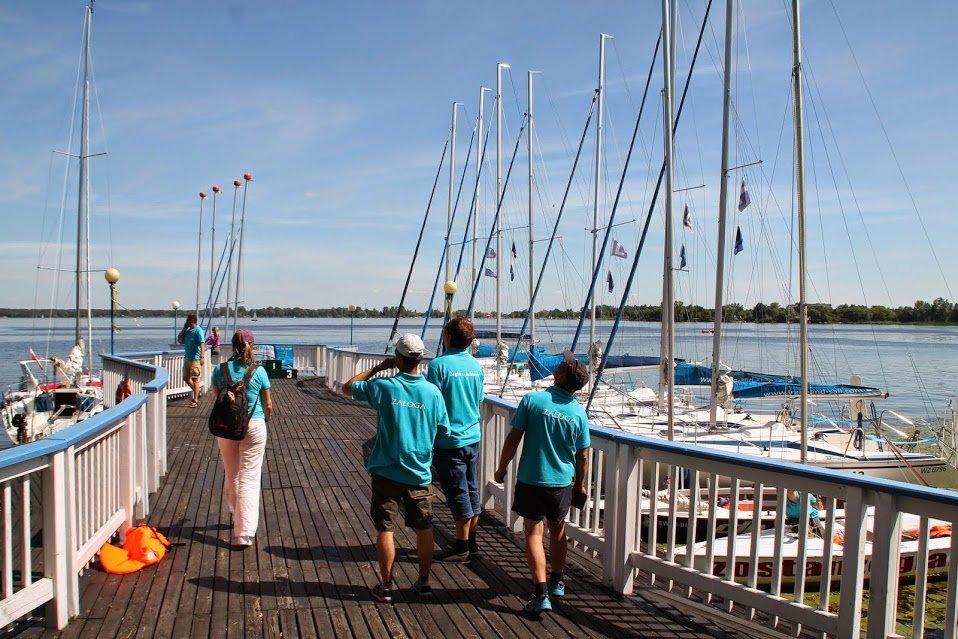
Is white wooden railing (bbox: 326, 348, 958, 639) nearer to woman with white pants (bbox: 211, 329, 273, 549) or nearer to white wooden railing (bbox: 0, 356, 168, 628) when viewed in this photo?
woman with white pants (bbox: 211, 329, 273, 549)

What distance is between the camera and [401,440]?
423 centimetres

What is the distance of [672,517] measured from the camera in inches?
179

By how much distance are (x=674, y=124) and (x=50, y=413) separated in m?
15.5

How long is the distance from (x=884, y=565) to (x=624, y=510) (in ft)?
5.25

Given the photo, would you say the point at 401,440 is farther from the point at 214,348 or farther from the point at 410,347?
the point at 214,348

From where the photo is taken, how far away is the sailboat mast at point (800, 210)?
11.4 metres

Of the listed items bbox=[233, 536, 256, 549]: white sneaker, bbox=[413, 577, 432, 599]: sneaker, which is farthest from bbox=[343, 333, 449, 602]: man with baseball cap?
bbox=[233, 536, 256, 549]: white sneaker

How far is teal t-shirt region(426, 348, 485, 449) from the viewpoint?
194 inches

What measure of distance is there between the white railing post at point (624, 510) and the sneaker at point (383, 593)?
1402 mm

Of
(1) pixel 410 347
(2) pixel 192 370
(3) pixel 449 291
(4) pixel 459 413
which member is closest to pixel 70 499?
(1) pixel 410 347

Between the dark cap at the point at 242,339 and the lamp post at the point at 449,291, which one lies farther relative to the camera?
the lamp post at the point at 449,291

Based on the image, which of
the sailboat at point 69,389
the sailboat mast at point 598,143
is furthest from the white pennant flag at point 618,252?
the sailboat at point 69,389

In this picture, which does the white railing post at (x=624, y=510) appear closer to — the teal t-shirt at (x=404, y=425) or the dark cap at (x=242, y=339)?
the teal t-shirt at (x=404, y=425)

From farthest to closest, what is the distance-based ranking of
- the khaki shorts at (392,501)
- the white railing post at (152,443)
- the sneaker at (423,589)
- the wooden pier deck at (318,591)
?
the white railing post at (152,443) < the sneaker at (423,589) < the khaki shorts at (392,501) < the wooden pier deck at (318,591)
